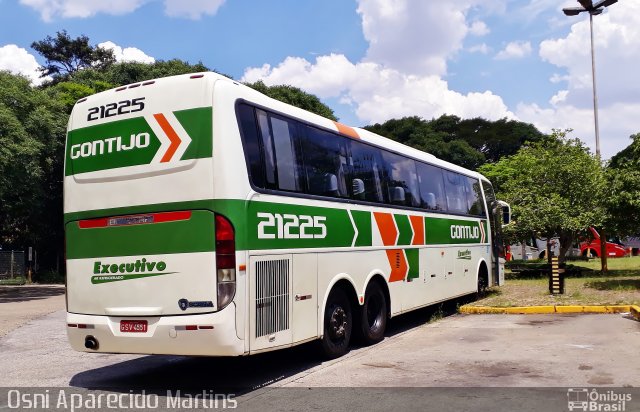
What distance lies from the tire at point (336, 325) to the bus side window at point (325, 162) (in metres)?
1.50

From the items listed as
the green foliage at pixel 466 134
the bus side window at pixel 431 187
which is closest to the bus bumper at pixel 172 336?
the bus side window at pixel 431 187

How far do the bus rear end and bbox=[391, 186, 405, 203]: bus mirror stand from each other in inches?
183

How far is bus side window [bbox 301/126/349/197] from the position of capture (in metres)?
8.17

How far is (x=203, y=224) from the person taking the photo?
21.3 feet

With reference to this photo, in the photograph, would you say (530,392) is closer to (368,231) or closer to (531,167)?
(368,231)

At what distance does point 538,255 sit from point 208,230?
38061 mm

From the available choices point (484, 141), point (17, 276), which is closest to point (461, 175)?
point (17, 276)

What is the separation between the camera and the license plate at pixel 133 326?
21.9 ft

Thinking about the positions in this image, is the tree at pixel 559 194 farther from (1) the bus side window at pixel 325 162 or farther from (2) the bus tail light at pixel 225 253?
(2) the bus tail light at pixel 225 253

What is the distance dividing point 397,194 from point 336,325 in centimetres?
317

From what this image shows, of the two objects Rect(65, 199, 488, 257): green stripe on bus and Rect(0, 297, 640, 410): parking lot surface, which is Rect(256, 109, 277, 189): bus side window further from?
Rect(0, 297, 640, 410): parking lot surface

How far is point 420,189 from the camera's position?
467 inches

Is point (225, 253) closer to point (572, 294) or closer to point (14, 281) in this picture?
point (572, 294)

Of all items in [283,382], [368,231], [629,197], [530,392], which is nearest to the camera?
[530,392]
